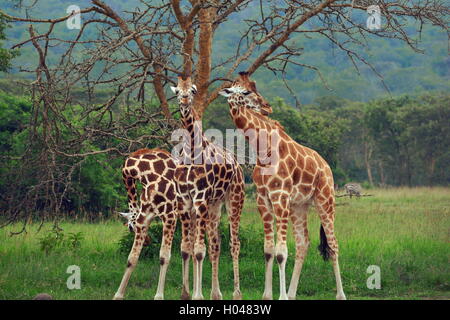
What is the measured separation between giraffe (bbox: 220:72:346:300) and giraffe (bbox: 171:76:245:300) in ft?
1.62

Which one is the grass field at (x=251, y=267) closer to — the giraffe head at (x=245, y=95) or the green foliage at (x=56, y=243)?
the green foliage at (x=56, y=243)

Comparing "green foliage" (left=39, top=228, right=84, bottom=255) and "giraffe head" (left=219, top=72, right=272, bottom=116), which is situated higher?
"giraffe head" (left=219, top=72, right=272, bottom=116)

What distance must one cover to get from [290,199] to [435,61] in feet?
311

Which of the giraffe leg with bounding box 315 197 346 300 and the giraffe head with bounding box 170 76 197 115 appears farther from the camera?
the giraffe leg with bounding box 315 197 346 300

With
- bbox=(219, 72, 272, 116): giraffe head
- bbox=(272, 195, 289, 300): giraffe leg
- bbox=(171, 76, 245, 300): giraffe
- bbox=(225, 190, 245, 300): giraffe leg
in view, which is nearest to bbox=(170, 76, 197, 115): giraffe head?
bbox=(171, 76, 245, 300): giraffe

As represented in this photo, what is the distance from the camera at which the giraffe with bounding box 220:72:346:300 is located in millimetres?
8469

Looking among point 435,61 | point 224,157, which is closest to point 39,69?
point 224,157

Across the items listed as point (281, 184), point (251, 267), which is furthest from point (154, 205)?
point (251, 267)

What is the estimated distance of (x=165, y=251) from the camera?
8844mm

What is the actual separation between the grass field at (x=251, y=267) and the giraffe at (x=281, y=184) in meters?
1.10

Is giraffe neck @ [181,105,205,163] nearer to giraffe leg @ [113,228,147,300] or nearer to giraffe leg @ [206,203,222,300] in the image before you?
giraffe leg @ [206,203,222,300]

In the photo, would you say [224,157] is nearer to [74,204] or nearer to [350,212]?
[74,204]

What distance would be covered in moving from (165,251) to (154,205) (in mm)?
691

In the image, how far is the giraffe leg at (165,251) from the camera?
8695 mm
